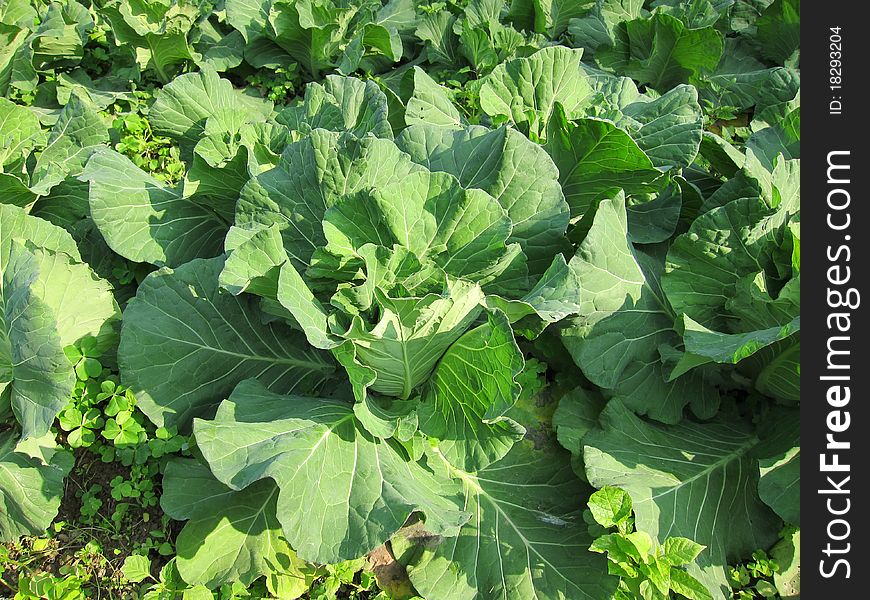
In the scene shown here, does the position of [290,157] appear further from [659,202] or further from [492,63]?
[492,63]

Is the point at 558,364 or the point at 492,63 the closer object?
the point at 558,364

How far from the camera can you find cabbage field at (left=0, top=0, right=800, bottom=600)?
279 cm

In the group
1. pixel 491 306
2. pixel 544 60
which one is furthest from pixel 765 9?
pixel 491 306

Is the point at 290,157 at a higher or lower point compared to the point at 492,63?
lower

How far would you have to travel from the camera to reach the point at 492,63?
5219mm

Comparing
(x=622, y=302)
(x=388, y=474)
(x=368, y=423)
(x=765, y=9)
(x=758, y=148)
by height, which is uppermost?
(x=765, y=9)

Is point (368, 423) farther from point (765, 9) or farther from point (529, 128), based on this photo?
point (765, 9)

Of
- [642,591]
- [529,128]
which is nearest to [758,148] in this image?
[529,128]

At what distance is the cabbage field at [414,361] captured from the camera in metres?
2.79

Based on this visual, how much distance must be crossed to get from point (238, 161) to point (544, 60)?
5.92 feet

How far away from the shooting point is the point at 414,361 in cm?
297

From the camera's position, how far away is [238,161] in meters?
3.63

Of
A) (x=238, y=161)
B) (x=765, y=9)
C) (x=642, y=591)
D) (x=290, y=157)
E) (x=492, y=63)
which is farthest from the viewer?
(x=765, y=9)

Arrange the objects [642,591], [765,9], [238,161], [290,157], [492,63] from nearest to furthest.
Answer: [642,591] < [290,157] < [238,161] < [492,63] < [765,9]
